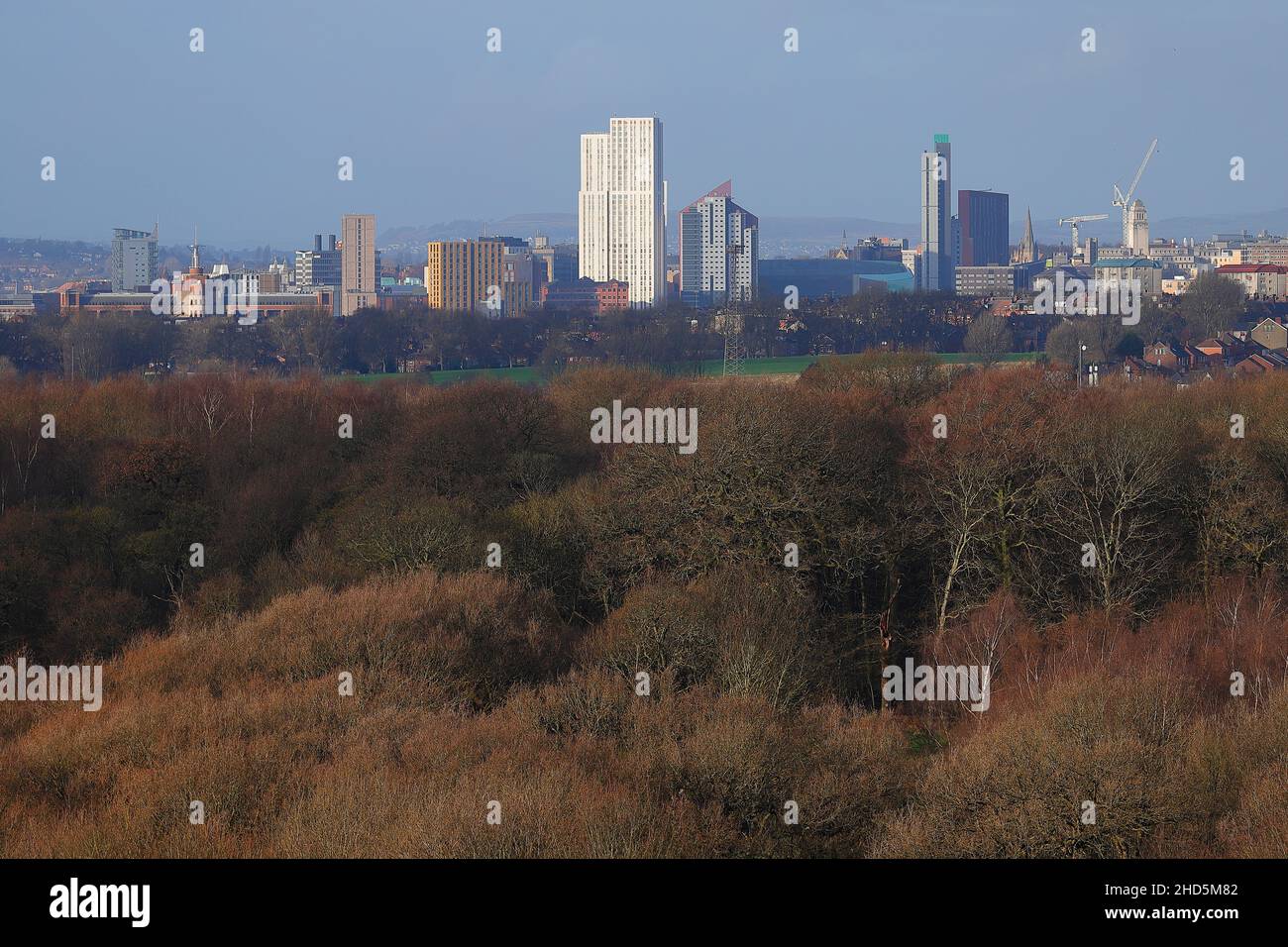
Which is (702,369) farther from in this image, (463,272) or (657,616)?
(463,272)

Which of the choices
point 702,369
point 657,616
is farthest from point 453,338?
point 657,616

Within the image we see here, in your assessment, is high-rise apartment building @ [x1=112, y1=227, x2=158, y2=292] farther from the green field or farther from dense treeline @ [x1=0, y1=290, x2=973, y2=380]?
the green field

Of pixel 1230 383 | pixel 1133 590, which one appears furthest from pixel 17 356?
pixel 1133 590

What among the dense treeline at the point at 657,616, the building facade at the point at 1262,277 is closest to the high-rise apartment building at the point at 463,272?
the building facade at the point at 1262,277

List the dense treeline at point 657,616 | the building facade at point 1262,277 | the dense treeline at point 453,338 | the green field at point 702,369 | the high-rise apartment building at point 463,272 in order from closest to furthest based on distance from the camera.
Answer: the dense treeline at point 657,616, the green field at point 702,369, the dense treeline at point 453,338, the building facade at point 1262,277, the high-rise apartment building at point 463,272

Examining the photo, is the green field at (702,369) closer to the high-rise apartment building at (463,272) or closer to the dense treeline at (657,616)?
the dense treeline at (657,616)

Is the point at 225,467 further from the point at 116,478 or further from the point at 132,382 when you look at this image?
the point at 132,382
